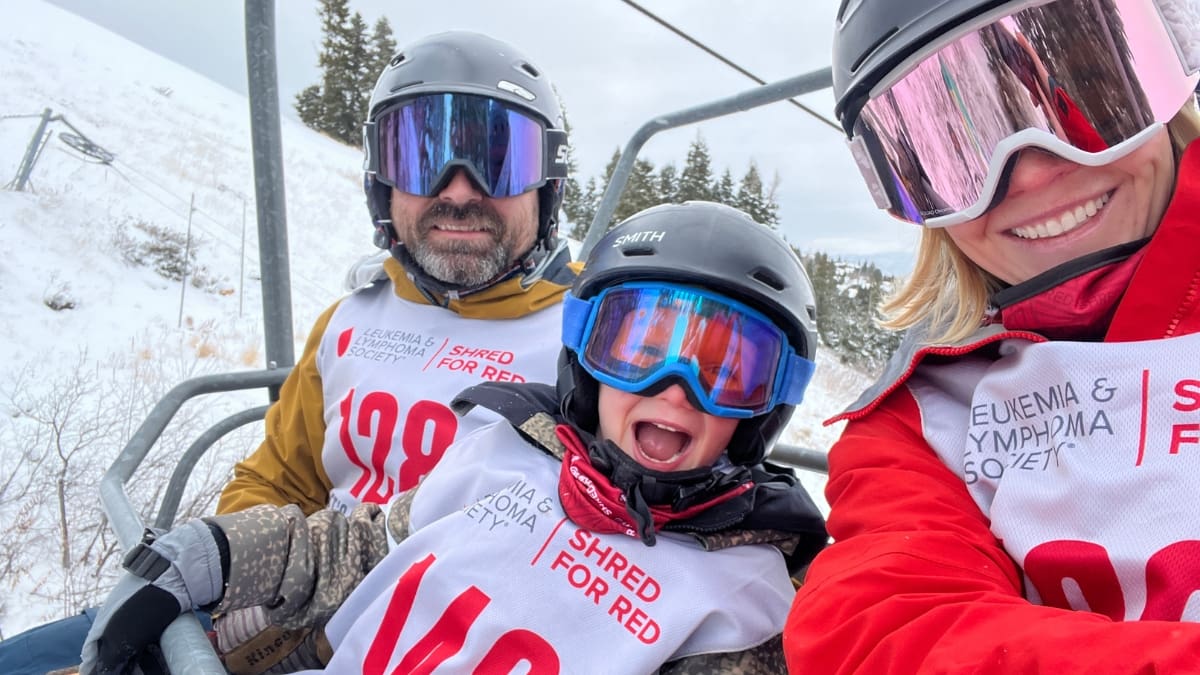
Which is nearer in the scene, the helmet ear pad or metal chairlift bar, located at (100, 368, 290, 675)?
metal chairlift bar, located at (100, 368, 290, 675)

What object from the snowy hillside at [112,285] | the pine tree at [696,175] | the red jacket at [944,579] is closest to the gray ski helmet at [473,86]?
the red jacket at [944,579]

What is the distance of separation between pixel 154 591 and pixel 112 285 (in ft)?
45.7

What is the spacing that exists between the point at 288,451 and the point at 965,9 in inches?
87.0

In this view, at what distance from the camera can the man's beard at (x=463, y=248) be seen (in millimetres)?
2385

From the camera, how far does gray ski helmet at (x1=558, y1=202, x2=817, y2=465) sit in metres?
1.76

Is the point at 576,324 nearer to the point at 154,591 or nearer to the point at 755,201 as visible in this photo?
the point at 154,591

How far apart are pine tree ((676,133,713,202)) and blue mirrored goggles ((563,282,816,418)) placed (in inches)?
715

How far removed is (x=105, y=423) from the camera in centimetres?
819

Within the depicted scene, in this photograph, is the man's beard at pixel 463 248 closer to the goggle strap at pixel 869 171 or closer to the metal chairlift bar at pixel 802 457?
the metal chairlift bar at pixel 802 457

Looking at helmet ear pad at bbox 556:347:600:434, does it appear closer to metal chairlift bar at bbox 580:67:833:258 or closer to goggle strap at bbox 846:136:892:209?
goggle strap at bbox 846:136:892:209

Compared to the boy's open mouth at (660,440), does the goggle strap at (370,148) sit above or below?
above

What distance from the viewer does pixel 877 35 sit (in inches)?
50.5

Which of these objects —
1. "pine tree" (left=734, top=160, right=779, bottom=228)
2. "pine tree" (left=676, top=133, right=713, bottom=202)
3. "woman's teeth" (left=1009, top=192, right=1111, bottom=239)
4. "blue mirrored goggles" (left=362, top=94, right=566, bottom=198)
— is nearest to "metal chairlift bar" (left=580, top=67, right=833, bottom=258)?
"blue mirrored goggles" (left=362, top=94, right=566, bottom=198)

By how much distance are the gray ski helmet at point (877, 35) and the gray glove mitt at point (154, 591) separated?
63.5 inches
